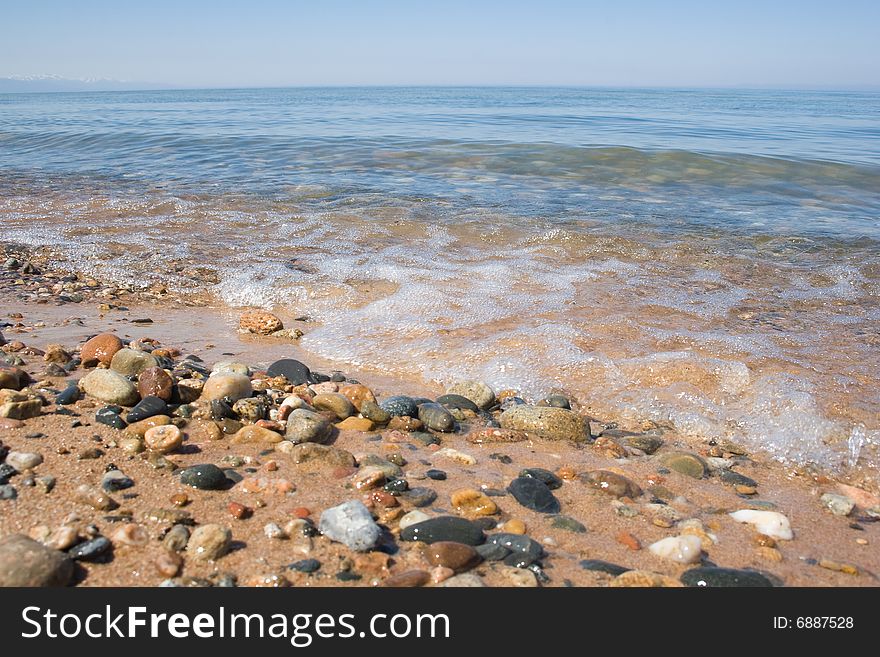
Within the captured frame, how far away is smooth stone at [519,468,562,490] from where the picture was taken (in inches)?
96.7

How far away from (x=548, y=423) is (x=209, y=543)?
162 cm

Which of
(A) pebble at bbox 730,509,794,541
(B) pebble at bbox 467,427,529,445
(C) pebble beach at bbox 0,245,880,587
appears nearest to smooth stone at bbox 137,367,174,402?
(C) pebble beach at bbox 0,245,880,587

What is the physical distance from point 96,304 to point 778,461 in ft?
14.8

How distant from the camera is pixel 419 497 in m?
2.27

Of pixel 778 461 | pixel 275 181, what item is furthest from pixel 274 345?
pixel 275 181

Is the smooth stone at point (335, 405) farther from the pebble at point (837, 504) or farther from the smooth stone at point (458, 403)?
the pebble at point (837, 504)

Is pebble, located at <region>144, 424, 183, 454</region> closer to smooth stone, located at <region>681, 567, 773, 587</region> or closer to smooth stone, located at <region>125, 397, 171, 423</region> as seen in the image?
smooth stone, located at <region>125, 397, 171, 423</region>

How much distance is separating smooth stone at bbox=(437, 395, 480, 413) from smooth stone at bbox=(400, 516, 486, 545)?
1107mm

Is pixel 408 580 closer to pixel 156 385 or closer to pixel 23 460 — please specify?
pixel 23 460

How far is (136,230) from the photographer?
674 cm

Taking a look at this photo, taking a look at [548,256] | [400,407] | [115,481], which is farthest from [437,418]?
[548,256]
